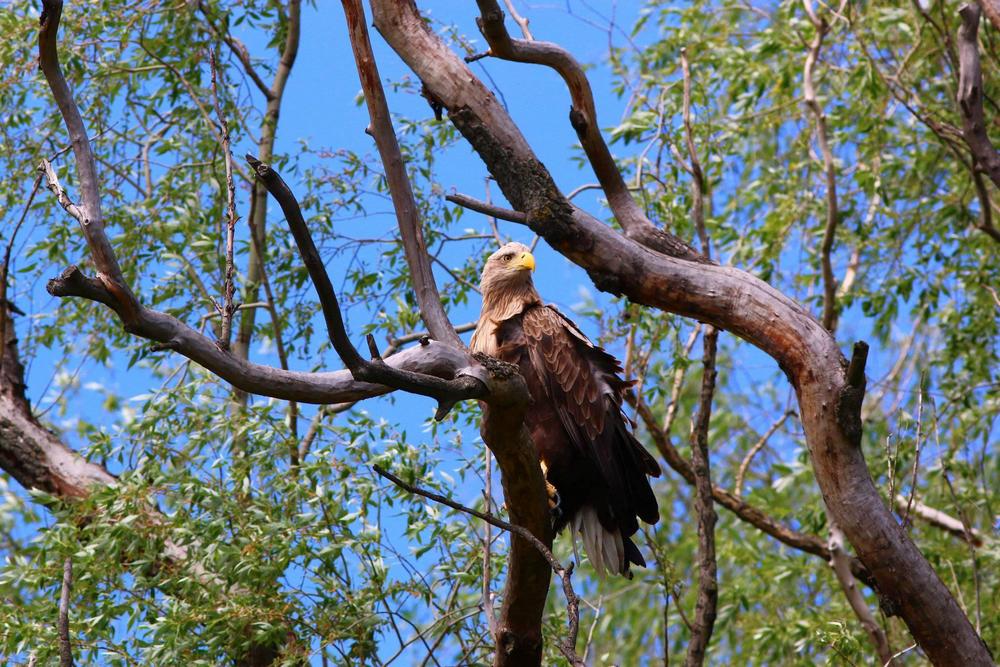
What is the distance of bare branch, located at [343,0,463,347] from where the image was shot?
3.21m

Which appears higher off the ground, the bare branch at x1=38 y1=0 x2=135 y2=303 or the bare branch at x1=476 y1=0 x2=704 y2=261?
the bare branch at x1=476 y1=0 x2=704 y2=261

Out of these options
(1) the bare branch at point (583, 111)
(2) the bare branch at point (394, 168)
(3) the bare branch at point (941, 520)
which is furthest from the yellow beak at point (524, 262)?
(3) the bare branch at point (941, 520)

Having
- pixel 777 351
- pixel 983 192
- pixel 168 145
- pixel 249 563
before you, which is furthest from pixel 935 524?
pixel 168 145

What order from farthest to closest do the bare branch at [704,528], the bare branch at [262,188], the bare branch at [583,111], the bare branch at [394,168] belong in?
the bare branch at [262,188] < the bare branch at [704,528] < the bare branch at [583,111] < the bare branch at [394,168]

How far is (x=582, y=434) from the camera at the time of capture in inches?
156

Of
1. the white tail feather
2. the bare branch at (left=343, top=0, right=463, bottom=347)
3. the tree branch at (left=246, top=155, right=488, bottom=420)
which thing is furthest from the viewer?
the white tail feather

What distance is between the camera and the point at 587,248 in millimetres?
3680

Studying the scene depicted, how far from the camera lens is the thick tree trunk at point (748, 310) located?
3.22 m

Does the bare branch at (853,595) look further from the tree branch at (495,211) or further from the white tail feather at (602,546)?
the tree branch at (495,211)

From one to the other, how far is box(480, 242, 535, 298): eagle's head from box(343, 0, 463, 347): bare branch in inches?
47.0

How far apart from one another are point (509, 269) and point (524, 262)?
0.23 ft

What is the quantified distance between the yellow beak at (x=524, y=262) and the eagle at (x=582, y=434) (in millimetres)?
256

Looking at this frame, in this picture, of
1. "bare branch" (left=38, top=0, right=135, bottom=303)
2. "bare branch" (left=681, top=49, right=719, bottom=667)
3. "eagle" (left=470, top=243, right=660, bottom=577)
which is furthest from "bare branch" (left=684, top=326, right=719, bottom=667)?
"bare branch" (left=38, top=0, right=135, bottom=303)

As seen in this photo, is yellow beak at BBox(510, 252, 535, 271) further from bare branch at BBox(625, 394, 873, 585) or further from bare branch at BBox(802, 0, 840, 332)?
bare branch at BBox(802, 0, 840, 332)
